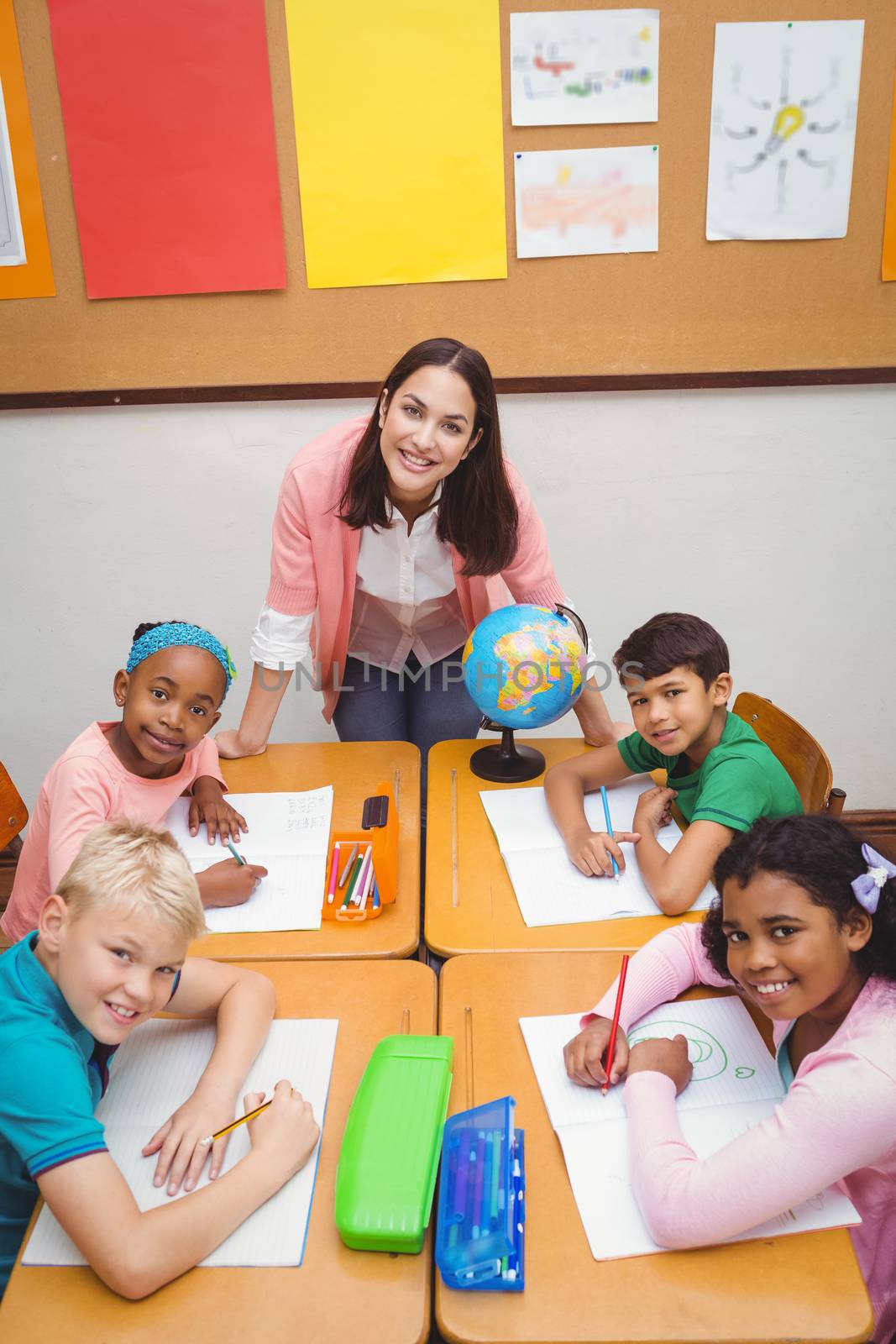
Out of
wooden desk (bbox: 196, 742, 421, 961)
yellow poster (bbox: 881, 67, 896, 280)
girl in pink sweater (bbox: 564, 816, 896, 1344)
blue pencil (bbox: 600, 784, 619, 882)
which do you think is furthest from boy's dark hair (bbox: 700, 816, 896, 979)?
yellow poster (bbox: 881, 67, 896, 280)

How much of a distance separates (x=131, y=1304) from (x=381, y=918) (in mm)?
650

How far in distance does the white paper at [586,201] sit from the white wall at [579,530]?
400mm

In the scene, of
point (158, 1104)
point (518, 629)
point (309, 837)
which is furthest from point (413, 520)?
point (158, 1104)

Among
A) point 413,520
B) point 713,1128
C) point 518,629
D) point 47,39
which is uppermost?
point 47,39

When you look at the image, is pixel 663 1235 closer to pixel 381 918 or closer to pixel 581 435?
pixel 381 918

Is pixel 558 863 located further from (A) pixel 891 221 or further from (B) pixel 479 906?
(A) pixel 891 221

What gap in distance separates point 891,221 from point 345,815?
2146 millimetres

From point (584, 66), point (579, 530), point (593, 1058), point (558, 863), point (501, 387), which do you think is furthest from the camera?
point (579, 530)

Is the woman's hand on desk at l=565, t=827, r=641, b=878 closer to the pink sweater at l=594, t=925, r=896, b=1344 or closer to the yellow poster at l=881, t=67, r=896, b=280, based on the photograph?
the pink sweater at l=594, t=925, r=896, b=1344

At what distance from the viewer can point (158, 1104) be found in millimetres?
1144

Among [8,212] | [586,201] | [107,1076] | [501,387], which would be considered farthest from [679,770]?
[8,212]

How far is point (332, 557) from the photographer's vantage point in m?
2.00

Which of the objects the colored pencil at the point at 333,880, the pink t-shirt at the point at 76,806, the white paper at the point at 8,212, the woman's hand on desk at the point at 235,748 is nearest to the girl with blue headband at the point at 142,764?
the pink t-shirt at the point at 76,806

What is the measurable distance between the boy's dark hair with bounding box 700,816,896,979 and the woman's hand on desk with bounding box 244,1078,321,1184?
21.9 inches
